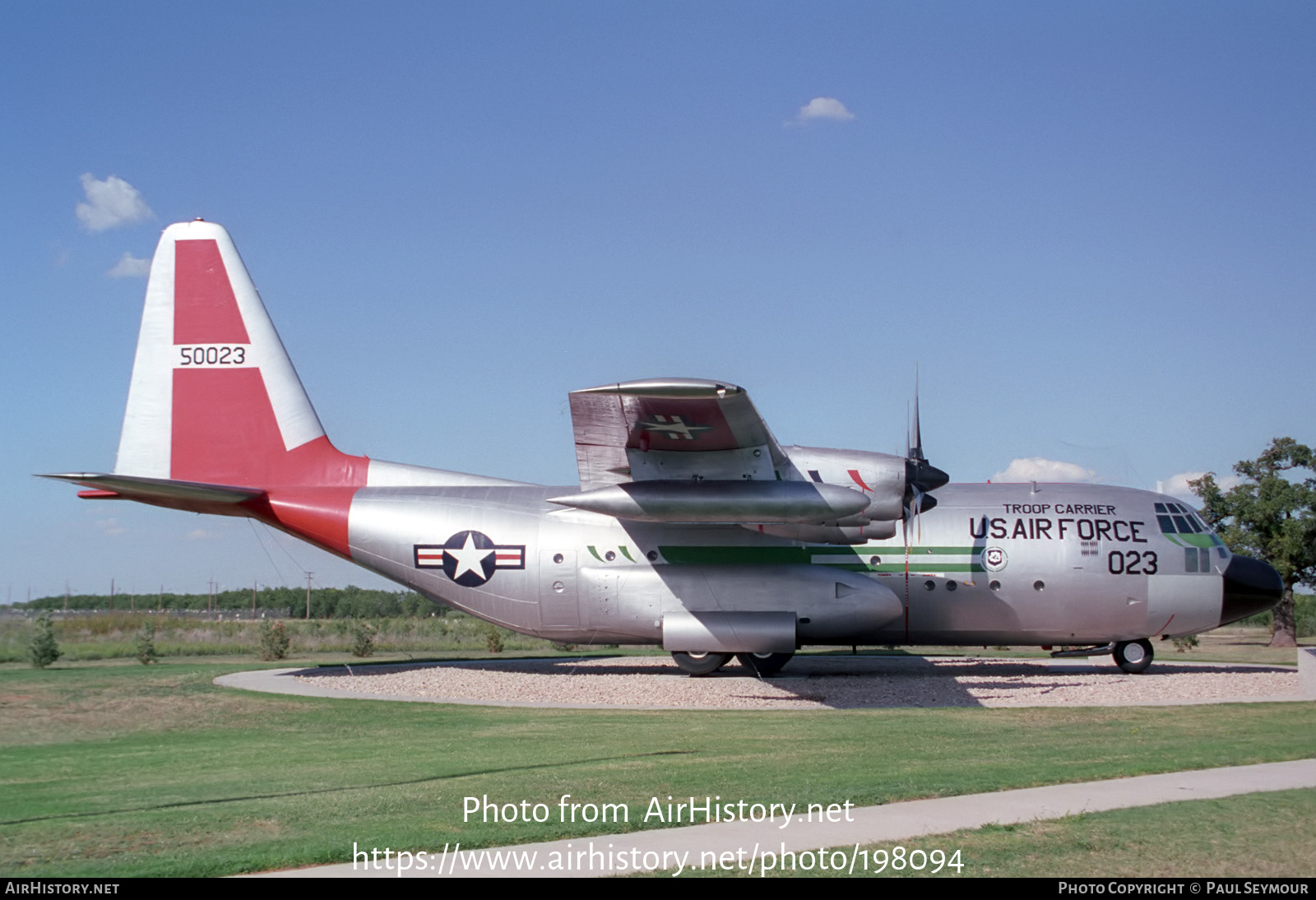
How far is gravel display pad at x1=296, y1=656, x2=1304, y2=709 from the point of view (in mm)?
18172

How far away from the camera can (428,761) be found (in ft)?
37.7

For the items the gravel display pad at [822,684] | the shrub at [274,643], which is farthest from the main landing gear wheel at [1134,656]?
the shrub at [274,643]

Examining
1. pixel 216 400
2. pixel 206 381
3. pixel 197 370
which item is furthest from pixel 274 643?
pixel 197 370

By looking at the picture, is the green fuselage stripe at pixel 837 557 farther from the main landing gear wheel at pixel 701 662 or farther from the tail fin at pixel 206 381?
the tail fin at pixel 206 381

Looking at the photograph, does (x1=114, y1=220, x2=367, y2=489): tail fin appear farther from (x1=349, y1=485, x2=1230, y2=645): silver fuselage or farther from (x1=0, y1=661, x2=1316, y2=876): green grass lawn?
(x1=0, y1=661, x2=1316, y2=876): green grass lawn

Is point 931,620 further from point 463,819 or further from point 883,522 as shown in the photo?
point 463,819

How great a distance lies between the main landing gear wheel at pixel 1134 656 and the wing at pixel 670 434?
31.8 ft

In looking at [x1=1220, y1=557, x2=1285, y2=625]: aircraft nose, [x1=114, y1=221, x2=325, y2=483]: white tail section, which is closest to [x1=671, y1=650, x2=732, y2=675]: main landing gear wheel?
[x1=114, y1=221, x2=325, y2=483]: white tail section

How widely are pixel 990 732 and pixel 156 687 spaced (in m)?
14.2

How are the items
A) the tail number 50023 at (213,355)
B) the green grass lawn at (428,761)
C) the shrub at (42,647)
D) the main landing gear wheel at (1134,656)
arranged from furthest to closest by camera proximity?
the main landing gear wheel at (1134,656), the shrub at (42,647), the tail number 50023 at (213,355), the green grass lawn at (428,761)

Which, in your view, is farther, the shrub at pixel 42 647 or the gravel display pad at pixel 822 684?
the shrub at pixel 42 647

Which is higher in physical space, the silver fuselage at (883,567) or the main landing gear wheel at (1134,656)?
the silver fuselage at (883,567)

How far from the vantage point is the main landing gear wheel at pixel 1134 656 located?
21986 millimetres

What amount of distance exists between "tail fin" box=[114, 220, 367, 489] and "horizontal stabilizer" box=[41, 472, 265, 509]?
56cm
